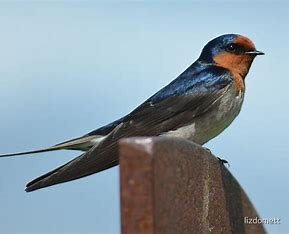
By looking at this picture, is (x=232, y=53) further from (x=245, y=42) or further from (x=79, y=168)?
(x=79, y=168)

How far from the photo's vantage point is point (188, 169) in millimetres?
1442

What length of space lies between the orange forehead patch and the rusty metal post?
5.73ft

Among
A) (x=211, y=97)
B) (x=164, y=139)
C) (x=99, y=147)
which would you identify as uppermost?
(x=211, y=97)

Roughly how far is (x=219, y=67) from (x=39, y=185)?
3.89 feet

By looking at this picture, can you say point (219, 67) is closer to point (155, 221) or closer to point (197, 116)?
point (197, 116)

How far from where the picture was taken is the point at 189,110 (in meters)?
3.25

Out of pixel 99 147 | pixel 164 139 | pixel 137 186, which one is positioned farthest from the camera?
pixel 99 147

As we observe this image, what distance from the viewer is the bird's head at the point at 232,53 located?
138 inches

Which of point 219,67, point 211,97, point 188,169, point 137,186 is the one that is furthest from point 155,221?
point 219,67

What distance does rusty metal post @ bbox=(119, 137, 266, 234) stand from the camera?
1.13 metres

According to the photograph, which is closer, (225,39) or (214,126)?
(214,126)

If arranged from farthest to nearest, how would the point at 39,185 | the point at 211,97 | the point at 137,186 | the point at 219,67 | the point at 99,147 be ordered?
the point at 219,67 < the point at 211,97 < the point at 99,147 < the point at 39,185 < the point at 137,186

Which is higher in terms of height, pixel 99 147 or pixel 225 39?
pixel 225 39

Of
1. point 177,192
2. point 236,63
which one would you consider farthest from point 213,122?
point 177,192
